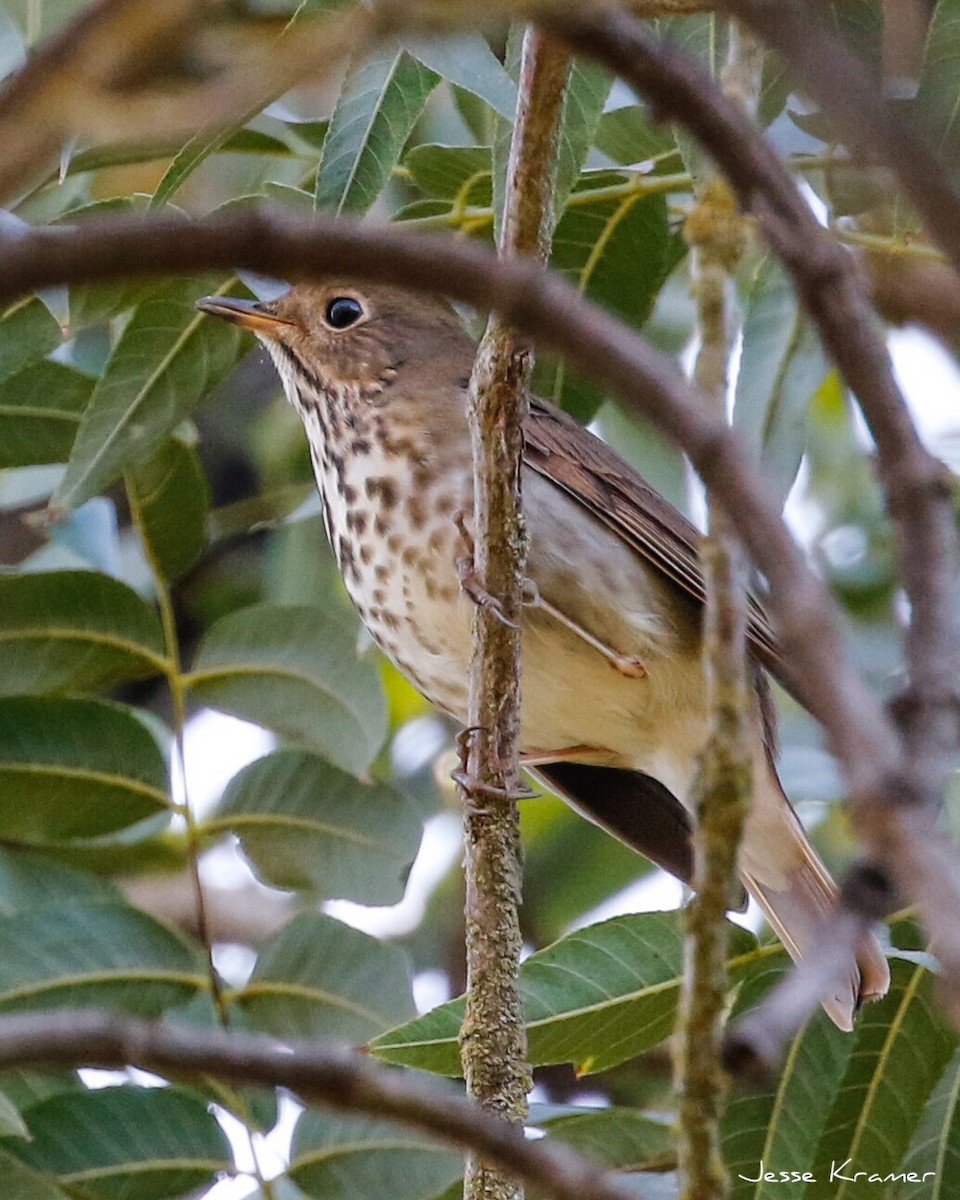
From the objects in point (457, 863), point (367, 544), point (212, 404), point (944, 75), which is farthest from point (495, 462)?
point (212, 404)

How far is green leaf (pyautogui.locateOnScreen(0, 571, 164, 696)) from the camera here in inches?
155

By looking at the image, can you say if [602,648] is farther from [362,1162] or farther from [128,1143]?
[128,1143]

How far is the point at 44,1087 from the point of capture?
3590mm

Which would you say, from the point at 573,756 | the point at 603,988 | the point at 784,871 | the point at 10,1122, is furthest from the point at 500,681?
the point at 784,871

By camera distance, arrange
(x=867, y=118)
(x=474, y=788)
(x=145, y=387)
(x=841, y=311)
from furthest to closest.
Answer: (x=145, y=387)
(x=474, y=788)
(x=841, y=311)
(x=867, y=118)

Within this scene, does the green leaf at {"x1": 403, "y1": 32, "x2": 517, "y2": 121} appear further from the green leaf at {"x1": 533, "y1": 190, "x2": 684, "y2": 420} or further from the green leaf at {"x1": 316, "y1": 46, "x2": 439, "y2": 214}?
the green leaf at {"x1": 533, "y1": 190, "x2": 684, "y2": 420}

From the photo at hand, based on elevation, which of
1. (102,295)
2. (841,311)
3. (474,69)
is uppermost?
(102,295)

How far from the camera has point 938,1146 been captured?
3.26 metres

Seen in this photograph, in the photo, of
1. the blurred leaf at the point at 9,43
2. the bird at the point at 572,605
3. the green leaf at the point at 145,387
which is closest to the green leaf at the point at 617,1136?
the bird at the point at 572,605

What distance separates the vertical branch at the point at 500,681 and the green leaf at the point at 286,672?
865 mm

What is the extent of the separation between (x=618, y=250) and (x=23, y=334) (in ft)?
4.05

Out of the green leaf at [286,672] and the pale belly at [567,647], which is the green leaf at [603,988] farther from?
the green leaf at [286,672]

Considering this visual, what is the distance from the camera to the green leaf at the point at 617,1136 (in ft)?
10.9

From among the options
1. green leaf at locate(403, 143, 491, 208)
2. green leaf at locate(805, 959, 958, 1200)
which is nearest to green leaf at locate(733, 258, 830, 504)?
green leaf at locate(403, 143, 491, 208)
